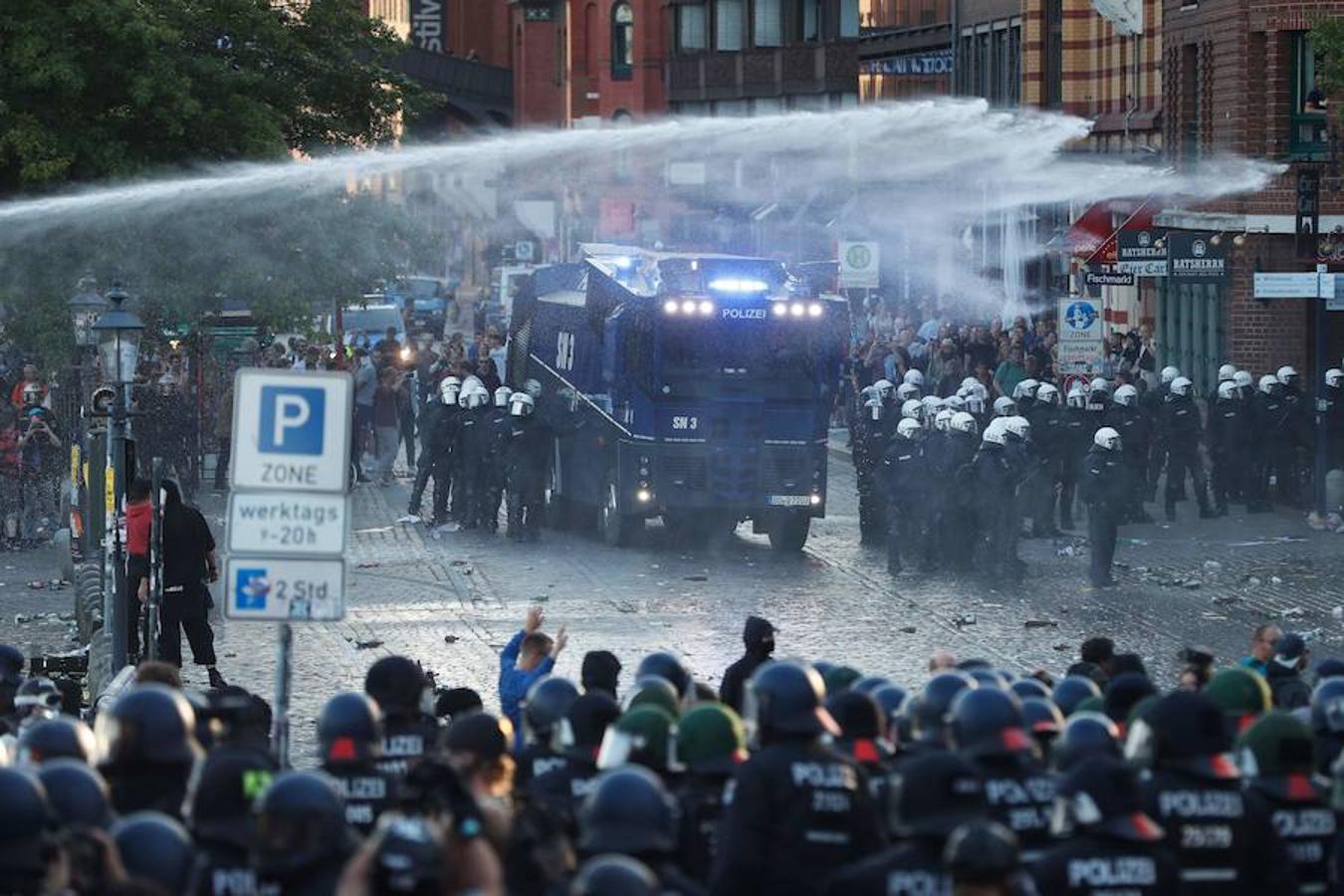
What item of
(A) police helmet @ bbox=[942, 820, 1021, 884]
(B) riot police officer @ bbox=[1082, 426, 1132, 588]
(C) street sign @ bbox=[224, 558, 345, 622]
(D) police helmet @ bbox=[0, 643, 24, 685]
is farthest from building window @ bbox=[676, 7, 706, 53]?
(A) police helmet @ bbox=[942, 820, 1021, 884]

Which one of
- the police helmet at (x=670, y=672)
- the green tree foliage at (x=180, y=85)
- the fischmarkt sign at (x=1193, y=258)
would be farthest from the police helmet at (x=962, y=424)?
the police helmet at (x=670, y=672)

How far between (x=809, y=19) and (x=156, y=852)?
72.7m

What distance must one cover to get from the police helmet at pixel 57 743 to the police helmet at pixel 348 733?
0.85 m

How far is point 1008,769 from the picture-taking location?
863cm

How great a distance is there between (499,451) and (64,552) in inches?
192

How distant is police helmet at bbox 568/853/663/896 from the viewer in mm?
6609

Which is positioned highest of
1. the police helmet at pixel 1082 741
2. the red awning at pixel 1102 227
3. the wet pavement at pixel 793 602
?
the red awning at pixel 1102 227

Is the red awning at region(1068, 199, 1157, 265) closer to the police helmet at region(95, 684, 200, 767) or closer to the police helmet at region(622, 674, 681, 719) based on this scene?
the police helmet at region(622, 674, 681, 719)

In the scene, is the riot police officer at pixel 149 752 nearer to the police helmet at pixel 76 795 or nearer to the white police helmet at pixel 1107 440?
the police helmet at pixel 76 795

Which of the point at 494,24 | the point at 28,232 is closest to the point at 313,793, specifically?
the point at 28,232

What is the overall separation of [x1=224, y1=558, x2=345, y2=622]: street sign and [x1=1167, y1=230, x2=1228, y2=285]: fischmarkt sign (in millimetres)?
20867

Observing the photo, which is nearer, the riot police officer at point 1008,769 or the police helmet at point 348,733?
the riot police officer at point 1008,769

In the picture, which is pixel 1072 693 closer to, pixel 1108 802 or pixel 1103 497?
pixel 1108 802

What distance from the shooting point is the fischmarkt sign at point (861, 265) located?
42.5m
